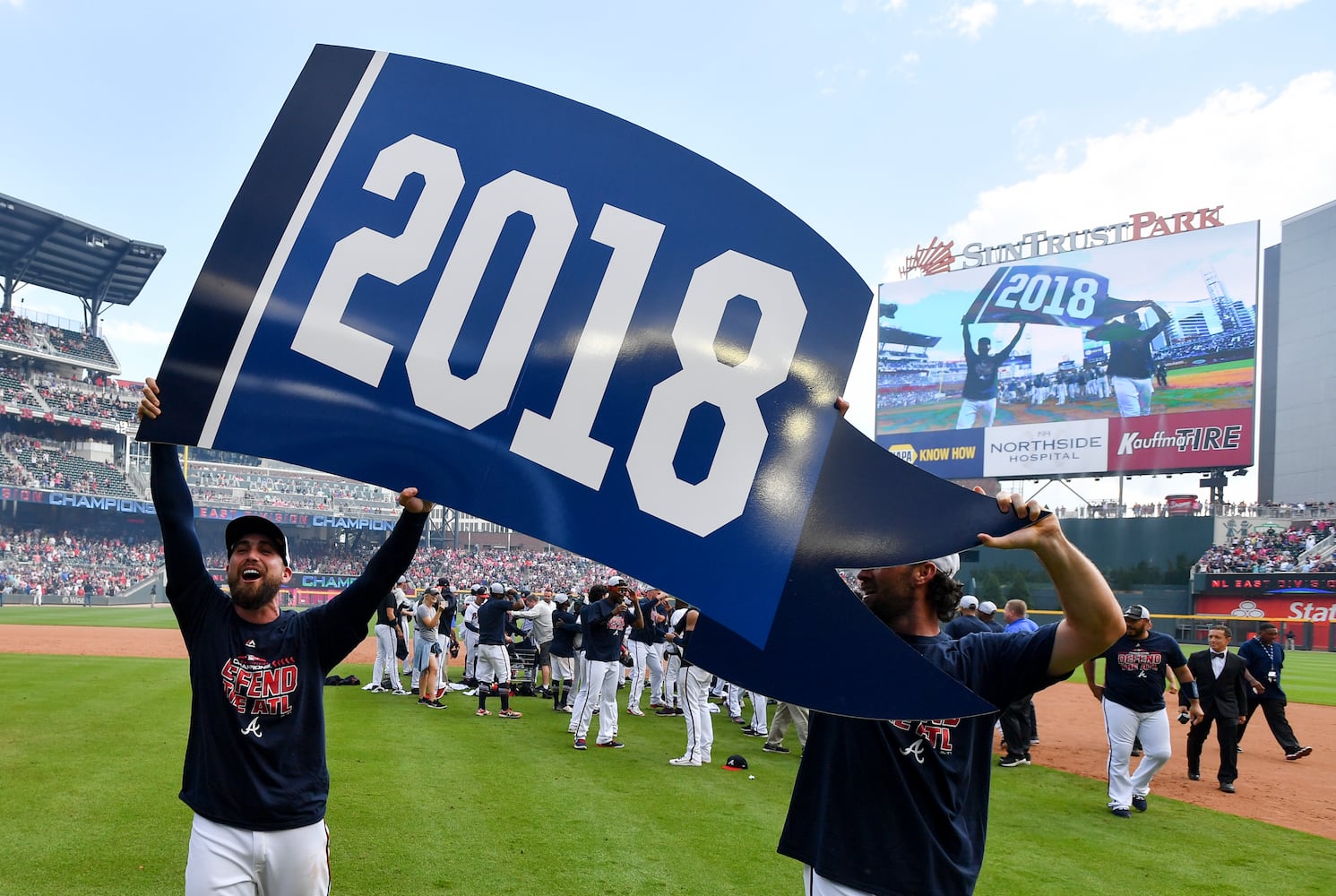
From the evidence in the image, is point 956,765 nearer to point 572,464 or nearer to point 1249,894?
point 572,464

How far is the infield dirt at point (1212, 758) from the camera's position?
10172 mm

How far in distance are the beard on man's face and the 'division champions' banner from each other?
754mm

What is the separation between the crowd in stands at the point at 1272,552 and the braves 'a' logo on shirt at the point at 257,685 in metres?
43.0

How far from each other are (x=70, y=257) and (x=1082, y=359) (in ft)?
196

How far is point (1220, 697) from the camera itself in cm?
1137

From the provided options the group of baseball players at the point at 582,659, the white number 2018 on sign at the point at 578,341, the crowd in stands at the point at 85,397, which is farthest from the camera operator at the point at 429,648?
the crowd in stands at the point at 85,397

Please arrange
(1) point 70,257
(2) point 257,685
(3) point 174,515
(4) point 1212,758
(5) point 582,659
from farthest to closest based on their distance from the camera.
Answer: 1. (1) point 70,257
2. (4) point 1212,758
3. (5) point 582,659
4. (3) point 174,515
5. (2) point 257,685

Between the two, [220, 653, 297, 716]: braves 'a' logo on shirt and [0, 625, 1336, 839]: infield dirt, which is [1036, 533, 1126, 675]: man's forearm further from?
[0, 625, 1336, 839]: infield dirt

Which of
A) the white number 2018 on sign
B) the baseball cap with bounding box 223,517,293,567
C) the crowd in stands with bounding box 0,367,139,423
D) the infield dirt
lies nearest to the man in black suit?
the infield dirt

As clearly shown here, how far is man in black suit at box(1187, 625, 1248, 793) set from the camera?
1119cm

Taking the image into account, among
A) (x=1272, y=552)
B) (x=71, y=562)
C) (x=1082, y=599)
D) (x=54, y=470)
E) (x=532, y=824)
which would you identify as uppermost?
(x=1272, y=552)

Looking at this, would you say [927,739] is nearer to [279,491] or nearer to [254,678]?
[254,678]

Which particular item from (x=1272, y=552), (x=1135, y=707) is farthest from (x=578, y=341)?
(x=1272, y=552)

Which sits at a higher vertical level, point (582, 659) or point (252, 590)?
point (252, 590)
